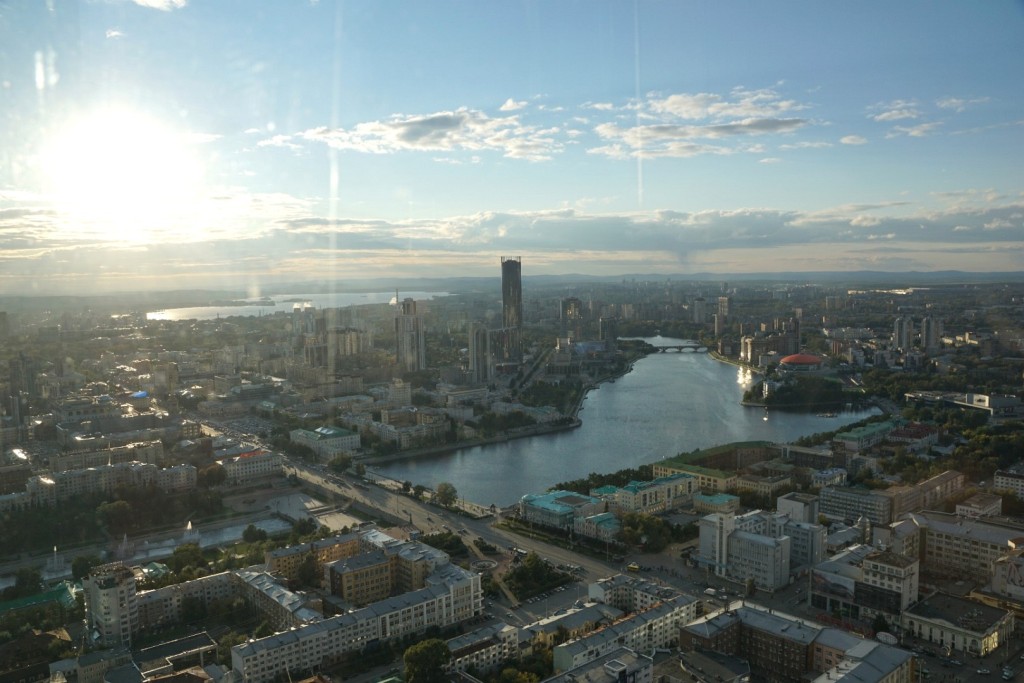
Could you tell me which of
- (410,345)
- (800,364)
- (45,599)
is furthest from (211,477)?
(800,364)

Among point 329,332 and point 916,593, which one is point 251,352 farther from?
point 916,593

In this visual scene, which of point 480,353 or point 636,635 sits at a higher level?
point 480,353

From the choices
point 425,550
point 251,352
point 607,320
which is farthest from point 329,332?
point 425,550

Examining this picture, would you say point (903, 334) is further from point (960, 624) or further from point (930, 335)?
point (960, 624)

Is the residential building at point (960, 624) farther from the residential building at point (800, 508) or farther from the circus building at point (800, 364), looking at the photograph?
the circus building at point (800, 364)

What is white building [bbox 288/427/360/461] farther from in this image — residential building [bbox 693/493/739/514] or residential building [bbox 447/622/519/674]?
residential building [bbox 447/622/519/674]

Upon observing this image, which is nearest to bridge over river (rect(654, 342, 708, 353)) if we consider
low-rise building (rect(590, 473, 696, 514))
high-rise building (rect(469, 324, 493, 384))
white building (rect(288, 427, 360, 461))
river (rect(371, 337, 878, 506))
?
river (rect(371, 337, 878, 506))
